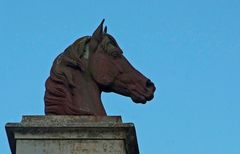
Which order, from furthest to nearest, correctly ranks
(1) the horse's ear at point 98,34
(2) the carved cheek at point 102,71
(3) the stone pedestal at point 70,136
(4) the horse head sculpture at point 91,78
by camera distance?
(1) the horse's ear at point 98,34 < (2) the carved cheek at point 102,71 < (4) the horse head sculpture at point 91,78 < (3) the stone pedestal at point 70,136

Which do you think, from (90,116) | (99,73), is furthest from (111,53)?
(90,116)

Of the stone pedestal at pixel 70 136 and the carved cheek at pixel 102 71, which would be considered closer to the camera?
the stone pedestal at pixel 70 136

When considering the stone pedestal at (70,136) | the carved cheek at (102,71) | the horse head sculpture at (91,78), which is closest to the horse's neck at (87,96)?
the horse head sculpture at (91,78)

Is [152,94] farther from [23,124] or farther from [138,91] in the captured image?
[23,124]

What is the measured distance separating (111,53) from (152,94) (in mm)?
947

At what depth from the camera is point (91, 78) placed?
14727 millimetres

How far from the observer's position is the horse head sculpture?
14.4 m

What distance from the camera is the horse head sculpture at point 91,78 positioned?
14398 millimetres

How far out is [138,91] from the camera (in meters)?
15.0

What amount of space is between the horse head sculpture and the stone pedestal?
539mm

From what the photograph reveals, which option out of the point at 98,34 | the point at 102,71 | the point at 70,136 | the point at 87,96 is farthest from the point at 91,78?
the point at 70,136

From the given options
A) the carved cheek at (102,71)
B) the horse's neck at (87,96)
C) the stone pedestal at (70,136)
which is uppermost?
the carved cheek at (102,71)

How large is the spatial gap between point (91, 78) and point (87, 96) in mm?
338

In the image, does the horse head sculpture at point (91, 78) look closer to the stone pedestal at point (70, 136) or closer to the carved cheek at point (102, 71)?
the carved cheek at point (102, 71)
